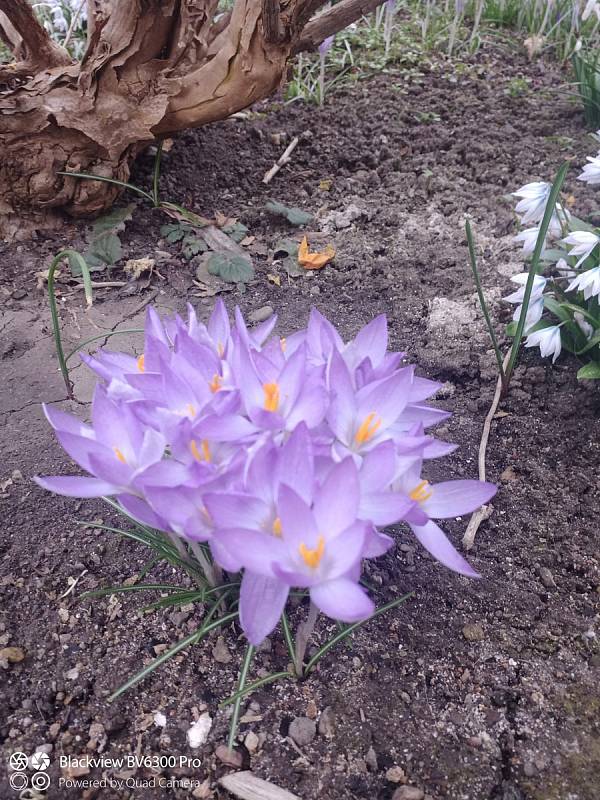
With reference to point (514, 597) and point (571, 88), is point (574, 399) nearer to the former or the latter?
point (514, 597)

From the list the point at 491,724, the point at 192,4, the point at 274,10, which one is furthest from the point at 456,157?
the point at 491,724

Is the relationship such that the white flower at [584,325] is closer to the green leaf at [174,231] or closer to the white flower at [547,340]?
the white flower at [547,340]

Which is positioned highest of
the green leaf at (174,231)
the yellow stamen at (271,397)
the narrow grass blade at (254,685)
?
the yellow stamen at (271,397)

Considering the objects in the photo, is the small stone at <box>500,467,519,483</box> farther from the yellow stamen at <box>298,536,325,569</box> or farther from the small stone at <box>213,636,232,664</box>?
the yellow stamen at <box>298,536,325,569</box>

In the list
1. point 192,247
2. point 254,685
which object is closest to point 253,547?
point 254,685

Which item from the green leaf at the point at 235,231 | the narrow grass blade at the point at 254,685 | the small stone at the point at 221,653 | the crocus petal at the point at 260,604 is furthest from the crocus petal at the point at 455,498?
the green leaf at the point at 235,231

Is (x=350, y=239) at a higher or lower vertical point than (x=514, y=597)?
higher

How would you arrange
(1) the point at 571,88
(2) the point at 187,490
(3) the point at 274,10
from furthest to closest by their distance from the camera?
(1) the point at 571,88 < (3) the point at 274,10 < (2) the point at 187,490
